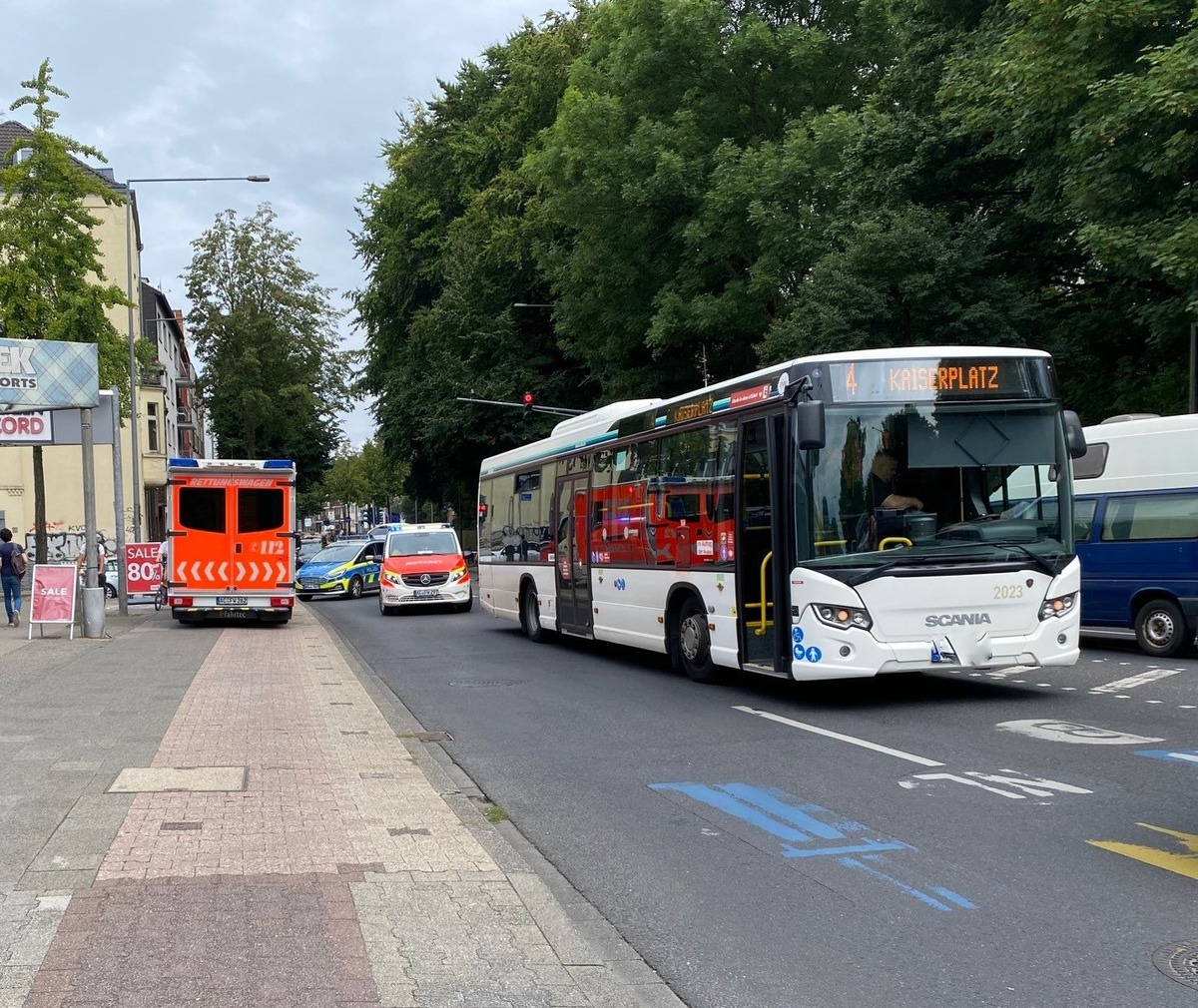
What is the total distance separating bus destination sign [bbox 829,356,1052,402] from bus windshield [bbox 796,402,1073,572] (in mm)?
108

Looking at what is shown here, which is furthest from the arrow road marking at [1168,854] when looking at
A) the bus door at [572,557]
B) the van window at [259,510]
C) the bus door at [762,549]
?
the van window at [259,510]

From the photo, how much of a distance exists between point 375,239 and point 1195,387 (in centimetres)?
3997

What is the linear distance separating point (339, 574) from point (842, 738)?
29024 mm

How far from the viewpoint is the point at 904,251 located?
24984 mm

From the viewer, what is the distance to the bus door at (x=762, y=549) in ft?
37.5

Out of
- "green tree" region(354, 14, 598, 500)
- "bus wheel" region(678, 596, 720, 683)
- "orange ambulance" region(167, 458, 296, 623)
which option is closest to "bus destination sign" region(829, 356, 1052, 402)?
"bus wheel" region(678, 596, 720, 683)

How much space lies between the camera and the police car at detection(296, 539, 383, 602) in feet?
122

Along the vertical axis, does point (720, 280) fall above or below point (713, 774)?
above

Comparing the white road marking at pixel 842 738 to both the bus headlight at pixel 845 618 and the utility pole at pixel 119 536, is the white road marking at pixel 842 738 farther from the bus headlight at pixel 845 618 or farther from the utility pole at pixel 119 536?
the utility pole at pixel 119 536

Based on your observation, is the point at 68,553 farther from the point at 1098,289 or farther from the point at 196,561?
the point at 1098,289

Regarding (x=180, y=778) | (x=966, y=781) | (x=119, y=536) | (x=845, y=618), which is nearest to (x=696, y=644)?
(x=845, y=618)

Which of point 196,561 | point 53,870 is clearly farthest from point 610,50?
point 53,870

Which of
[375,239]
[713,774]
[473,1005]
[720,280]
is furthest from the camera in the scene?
[375,239]

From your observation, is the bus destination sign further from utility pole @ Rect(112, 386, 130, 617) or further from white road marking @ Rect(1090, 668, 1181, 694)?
utility pole @ Rect(112, 386, 130, 617)
